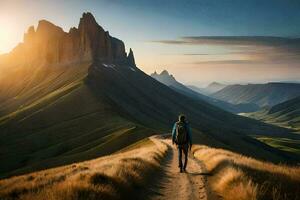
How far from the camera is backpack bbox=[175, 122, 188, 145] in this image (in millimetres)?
22741

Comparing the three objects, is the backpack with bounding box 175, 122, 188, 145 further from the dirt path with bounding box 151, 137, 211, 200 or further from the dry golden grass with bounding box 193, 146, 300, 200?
the dry golden grass with bounding box 193, 146, 300, 200

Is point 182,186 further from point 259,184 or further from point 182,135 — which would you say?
point 182,135

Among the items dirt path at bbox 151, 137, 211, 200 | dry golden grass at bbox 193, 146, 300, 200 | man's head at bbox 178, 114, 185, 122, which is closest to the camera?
dry golden grass at bbox 193, 146, 300, 200

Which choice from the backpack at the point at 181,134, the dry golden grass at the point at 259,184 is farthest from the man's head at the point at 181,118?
the dry golden grass at the point at 259,184

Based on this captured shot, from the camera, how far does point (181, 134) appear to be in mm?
22781

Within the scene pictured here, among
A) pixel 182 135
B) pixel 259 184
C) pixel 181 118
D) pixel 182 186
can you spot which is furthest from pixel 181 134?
pixel 259 184

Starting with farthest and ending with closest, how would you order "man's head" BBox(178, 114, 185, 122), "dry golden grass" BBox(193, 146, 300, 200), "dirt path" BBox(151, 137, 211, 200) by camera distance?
"man's head" BBox(178, 114, 185, 122), "dirt path" BBox(151, 137, 211, 200), "dry golden grass" BBox(193, 146, 300, 200)

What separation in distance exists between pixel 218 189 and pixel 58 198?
7.66 meters

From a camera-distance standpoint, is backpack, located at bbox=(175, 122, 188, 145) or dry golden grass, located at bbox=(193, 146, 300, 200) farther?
backpack, located at bbox=(175, 122, 188, 145)

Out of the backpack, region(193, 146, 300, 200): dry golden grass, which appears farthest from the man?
region(193, 146, 300, 200): dry golden grass

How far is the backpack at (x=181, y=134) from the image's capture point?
22741 millimetres

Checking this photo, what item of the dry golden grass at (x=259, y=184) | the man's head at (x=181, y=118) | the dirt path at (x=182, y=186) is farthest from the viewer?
the man's head at (x=181, y=118)

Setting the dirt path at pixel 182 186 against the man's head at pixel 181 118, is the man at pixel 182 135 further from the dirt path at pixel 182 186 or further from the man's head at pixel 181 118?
the dirt path at pixel 182 186

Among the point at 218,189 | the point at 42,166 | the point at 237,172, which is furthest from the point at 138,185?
the point at 42,166
